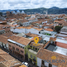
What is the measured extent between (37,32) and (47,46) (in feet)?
55.2

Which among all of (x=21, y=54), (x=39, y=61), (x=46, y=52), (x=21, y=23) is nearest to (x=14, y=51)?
(x=21, y=54)

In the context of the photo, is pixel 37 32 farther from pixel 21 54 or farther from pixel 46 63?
pixel 46 63

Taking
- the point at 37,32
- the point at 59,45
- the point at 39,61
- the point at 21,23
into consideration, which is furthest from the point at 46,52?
the point at 21,23

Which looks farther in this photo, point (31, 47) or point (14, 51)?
point (14, 51)

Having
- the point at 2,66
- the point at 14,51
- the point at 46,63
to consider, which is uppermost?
the point at 2,66

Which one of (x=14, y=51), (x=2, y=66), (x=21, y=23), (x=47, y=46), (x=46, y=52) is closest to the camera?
(x=2, y=66)

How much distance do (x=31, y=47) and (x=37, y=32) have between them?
49.6ft

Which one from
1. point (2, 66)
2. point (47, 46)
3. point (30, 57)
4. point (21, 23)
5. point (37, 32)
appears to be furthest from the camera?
point (21, 23)

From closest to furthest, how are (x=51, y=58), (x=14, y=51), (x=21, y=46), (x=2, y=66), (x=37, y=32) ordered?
(x=2, y=66)
(x=51, y=58)
(x=21, y=46)
(x=14, y=51)
(x=37, y=32)

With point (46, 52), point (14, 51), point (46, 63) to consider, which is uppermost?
point (46, 52)

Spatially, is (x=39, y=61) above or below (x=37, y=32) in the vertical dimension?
below

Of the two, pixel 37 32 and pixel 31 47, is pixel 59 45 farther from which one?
pixel 37 32

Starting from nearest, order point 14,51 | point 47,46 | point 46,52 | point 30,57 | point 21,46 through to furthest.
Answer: point 46,52 < point 47,46 < point 30,57 < point 21,46 < point 14,51

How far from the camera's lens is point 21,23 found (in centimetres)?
6012
